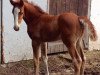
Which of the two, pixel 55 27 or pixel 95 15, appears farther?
pixel 95 15

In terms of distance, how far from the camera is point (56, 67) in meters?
7.70

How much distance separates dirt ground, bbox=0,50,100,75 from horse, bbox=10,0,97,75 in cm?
77

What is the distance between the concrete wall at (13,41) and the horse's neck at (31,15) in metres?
1.07

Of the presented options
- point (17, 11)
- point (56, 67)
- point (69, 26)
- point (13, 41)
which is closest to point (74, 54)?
point (69, 26)

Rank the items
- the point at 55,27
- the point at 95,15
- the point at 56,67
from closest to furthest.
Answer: the point at 55,27 → the point at 56,67 → the point at 95,15

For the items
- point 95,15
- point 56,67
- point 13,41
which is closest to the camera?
point 56,67

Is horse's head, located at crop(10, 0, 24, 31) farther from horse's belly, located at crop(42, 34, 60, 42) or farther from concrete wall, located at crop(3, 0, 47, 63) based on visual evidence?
concrete wall, located at crop(3, 0, 47, 63)

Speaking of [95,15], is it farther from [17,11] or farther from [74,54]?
[17,11]

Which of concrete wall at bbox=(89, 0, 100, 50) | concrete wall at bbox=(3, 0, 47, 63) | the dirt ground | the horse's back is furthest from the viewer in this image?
concrete wall at bbox=(89, 0, 100, 50)

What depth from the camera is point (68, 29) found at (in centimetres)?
616

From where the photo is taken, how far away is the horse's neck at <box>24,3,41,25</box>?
21.5 ft

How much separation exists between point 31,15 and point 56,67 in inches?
64.3

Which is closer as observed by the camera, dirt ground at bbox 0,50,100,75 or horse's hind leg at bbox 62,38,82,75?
horse's hind leg at bbox 62,38,82,75

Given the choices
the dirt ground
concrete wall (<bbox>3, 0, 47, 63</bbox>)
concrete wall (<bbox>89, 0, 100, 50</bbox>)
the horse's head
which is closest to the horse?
the horse's head
